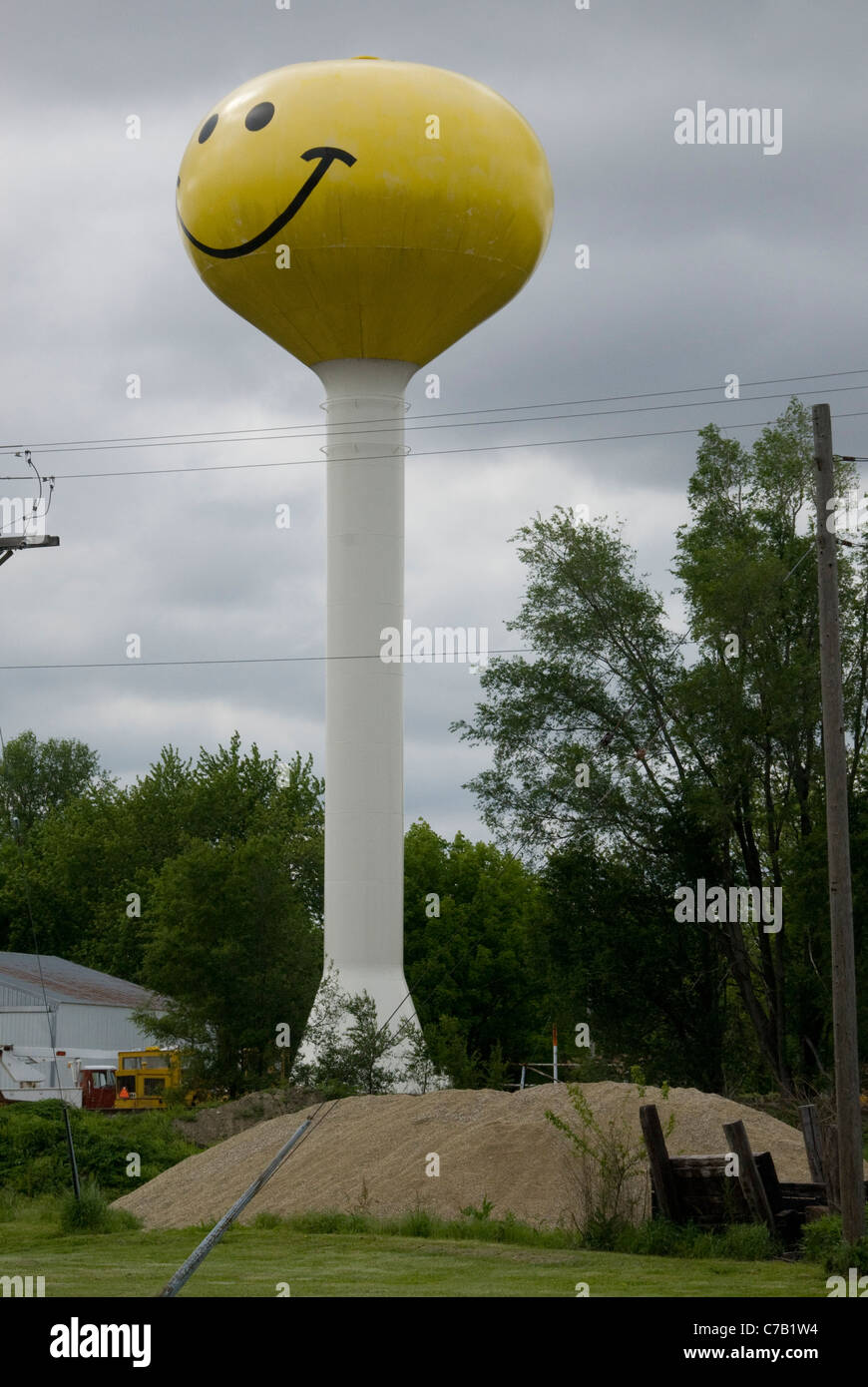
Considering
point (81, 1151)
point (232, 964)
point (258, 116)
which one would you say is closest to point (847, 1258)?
point (81, 1151)

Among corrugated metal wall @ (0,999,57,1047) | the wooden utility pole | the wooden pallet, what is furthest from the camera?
corrugated metal wall @ (0,999,57,1047)

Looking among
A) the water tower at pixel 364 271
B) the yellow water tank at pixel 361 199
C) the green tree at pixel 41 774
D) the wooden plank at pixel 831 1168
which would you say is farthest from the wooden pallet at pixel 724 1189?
the green tree at pixel 41 774

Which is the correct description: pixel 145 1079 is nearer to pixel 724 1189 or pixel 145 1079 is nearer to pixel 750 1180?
pixel 724 1189

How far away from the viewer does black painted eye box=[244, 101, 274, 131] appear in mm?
28875

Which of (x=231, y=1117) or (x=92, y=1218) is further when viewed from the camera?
(x=231, y=1117)

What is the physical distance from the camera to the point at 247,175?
28.7 m

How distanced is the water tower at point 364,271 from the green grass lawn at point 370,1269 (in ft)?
35.4

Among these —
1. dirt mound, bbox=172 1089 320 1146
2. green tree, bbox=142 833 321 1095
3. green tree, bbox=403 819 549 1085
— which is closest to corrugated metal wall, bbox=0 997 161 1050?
green tree, bbox=403 819 549 1085

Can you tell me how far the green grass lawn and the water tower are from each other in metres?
10.8

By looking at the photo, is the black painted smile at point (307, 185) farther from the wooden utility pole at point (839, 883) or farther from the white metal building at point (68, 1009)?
the white metal building at point (68, 1009)

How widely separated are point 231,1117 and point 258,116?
717 inches

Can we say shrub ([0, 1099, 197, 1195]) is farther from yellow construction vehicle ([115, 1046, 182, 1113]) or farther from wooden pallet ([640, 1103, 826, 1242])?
wooden pallet ([640, 1103, 826, 1242])
